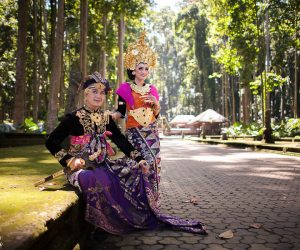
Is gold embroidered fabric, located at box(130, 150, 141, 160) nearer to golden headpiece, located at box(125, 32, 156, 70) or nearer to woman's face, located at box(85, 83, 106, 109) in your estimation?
woman's face, located at box(85, 83, 106, 109)

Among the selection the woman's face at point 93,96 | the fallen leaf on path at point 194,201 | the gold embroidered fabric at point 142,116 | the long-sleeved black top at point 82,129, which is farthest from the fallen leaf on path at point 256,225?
the woman's face at point 93,96

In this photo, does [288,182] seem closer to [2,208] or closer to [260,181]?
[260,181]

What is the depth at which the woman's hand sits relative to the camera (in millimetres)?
3422

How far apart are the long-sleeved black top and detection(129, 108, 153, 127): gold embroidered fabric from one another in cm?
38

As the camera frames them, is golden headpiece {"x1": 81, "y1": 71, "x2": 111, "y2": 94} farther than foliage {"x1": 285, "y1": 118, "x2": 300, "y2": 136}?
No

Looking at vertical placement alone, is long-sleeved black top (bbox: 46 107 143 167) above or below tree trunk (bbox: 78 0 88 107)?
below

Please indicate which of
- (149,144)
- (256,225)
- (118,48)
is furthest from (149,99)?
(118,48)

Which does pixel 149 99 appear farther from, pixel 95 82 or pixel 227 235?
pixel 227 235

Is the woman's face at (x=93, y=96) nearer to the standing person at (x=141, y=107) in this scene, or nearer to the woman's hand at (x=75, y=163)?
the standing person at (x=141, y=107)

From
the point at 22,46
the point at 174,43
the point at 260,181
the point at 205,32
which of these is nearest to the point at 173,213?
the point at 260,181

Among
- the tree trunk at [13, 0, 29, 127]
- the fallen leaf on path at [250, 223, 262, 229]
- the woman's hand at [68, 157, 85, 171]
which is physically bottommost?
the fallen leaf on path at [250, 223, 262, 229]

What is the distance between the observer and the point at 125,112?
446cm

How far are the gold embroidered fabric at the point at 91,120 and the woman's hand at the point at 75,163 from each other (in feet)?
1.43

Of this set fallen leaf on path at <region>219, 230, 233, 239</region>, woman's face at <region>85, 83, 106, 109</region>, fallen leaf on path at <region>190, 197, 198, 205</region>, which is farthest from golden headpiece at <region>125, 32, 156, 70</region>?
fallen leaf on path at <region>219, 230, 233, 239</region>
